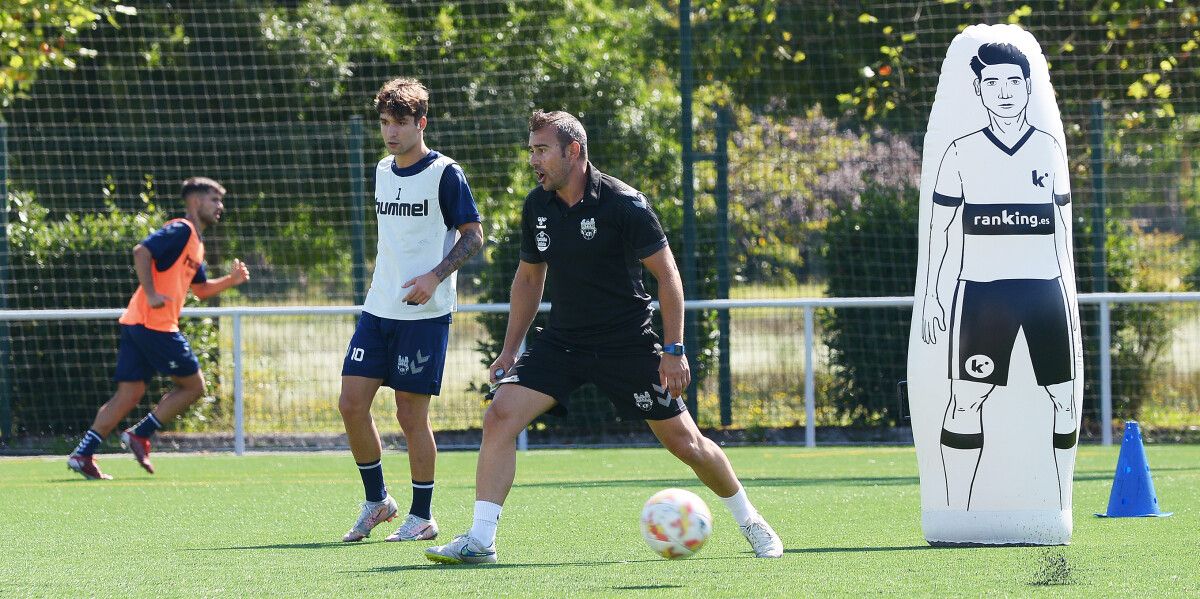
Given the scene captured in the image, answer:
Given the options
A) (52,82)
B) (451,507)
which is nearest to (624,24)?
(52,82)

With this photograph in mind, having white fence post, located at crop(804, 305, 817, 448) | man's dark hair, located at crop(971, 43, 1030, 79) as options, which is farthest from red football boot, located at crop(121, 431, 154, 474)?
man's dark hair, located at crop(971, 43, 1030, 79)

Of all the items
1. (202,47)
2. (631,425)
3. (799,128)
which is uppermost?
(202,47)

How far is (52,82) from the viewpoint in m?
16.0

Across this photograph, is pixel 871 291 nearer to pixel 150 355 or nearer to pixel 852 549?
pixel 150 355

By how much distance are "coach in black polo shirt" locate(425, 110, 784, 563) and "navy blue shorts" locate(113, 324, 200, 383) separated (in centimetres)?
483

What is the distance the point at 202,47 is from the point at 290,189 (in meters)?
3.34

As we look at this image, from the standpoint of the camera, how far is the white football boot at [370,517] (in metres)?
6.82

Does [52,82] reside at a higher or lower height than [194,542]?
higher

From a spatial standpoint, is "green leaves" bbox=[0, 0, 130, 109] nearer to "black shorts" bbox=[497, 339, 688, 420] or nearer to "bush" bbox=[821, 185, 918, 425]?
"bush" bbox=[821, 185, 918, 425]

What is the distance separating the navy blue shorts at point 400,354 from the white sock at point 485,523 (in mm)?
998

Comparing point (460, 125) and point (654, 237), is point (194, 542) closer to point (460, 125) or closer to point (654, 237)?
point (654, 237)

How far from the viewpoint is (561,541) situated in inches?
265

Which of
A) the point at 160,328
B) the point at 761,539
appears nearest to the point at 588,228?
the point at 761,539

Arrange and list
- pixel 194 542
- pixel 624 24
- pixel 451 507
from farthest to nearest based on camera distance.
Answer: pixel 624 24 < pixel 451 507 < pixel 194 542
